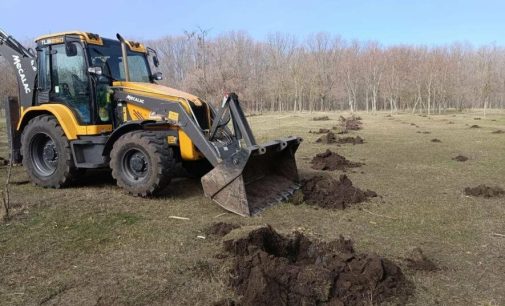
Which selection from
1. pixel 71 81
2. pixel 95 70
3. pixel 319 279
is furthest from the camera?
pixel 71 81

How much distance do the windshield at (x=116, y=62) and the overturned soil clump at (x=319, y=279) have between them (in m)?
5.37

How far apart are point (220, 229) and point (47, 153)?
4.92 meters

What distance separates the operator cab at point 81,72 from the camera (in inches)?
347

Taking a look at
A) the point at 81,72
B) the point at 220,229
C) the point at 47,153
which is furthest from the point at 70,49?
the point at 220,229

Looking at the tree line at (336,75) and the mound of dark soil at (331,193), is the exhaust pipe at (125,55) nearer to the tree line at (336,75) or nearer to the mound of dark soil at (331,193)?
the mound of dark soil at (331,193)

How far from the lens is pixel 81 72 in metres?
8.89

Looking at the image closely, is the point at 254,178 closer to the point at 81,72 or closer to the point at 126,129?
the point at 126,129

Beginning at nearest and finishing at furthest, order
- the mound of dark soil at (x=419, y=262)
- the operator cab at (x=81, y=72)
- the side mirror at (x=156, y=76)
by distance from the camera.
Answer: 1. the mound of dark soil at (x=419, y=262)
2. the operator cab at (x=81, y=72)
3. the side mirror at (x=156, y=76)

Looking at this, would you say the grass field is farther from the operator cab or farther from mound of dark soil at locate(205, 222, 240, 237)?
the operator cab

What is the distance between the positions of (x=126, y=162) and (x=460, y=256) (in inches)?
221

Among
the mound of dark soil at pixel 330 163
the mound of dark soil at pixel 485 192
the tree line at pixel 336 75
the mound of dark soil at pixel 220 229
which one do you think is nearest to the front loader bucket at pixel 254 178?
the mound of dark soil at pixel 220 229

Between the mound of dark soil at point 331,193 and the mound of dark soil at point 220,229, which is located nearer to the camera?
the mound of dark soil at point 220,229

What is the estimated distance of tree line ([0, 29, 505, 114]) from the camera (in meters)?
64.8

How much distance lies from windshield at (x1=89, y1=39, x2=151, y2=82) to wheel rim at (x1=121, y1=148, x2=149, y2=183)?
1841 mm
